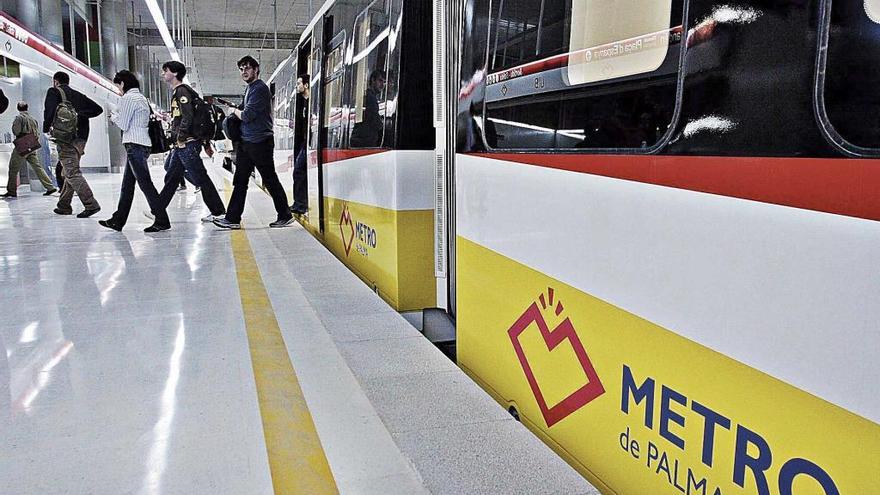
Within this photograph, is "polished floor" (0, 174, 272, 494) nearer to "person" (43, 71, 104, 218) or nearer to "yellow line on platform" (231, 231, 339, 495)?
"yellow line on platform" (231, 231, 339, 495)

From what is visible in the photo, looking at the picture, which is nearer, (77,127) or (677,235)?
(677,235)

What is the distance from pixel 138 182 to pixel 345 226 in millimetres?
Answer: 3255

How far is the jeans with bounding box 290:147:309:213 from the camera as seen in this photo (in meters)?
8.71

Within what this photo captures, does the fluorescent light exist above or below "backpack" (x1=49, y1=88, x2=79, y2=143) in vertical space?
above

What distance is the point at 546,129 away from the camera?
2.27m

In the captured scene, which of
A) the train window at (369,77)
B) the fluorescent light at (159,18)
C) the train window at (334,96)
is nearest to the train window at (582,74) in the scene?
the train window at (369,77)

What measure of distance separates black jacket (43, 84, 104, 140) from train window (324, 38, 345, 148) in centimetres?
479

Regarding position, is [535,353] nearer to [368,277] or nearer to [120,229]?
[368,277]

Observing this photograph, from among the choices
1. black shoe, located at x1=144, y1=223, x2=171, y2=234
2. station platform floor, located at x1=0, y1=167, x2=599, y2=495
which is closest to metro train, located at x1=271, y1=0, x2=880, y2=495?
station platform floor, located at x1=0, y1=167, x2=599, y2=495

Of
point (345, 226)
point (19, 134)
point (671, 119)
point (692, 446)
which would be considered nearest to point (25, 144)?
point (19, 134)

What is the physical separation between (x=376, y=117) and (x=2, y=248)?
464 centimetres

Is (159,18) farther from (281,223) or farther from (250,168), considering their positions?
(281,223)

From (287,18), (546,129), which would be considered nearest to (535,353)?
(546,129)

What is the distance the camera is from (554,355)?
7.43 feet
